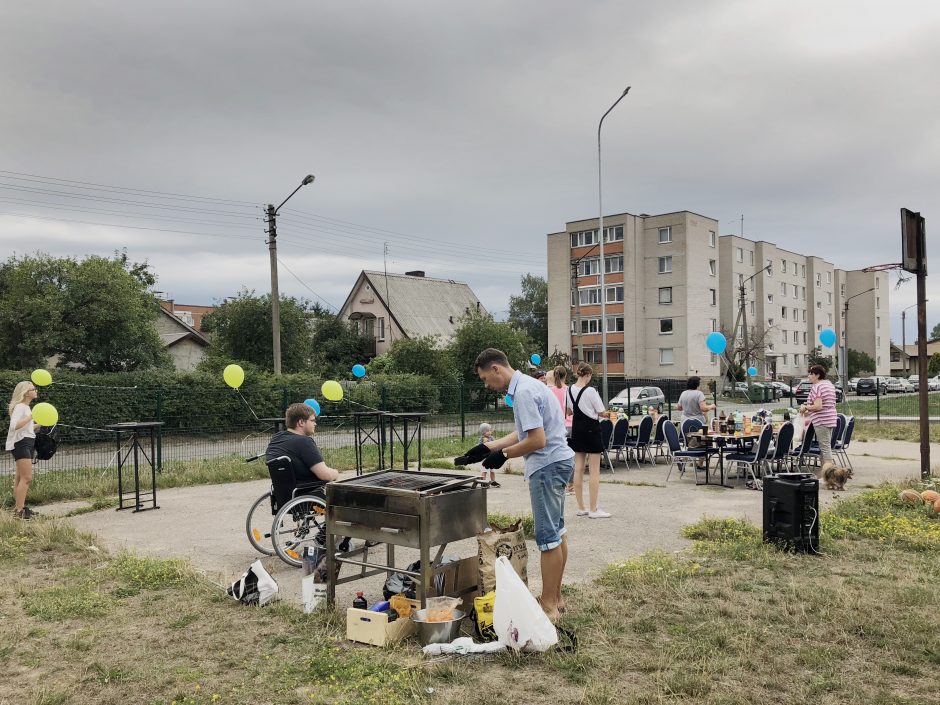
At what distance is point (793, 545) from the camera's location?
20.6 feet

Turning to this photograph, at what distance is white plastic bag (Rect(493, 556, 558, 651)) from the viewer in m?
4.18

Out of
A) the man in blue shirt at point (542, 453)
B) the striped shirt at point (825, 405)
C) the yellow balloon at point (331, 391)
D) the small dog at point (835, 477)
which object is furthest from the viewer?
the yellow balloon at point (331, 391)

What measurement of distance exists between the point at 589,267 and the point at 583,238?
2298 mm

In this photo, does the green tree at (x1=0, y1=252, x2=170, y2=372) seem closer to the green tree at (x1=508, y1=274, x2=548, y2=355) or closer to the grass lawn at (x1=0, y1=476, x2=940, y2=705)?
the grass lawn at (x1=0, y1=476, x2=940, y2=705)

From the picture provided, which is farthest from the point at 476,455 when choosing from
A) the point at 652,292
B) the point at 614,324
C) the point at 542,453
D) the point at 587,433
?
the point at 652,292

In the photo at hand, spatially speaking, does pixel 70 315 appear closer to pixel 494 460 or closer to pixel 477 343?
pixel 477 343

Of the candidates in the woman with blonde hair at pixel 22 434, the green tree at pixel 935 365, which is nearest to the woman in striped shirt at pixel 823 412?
the woman with blonde hair at pixel 22 434

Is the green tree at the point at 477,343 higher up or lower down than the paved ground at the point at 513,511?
higher up

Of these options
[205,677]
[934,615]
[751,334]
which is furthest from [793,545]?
[751,334]

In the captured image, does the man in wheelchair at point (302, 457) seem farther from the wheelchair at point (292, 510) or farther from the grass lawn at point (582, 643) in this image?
the grass lawn at point (582, 643)

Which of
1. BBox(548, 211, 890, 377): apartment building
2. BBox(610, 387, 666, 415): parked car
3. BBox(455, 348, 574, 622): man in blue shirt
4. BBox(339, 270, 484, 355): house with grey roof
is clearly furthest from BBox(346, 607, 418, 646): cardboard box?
BBox(548, 211, 890, 377): apartment building

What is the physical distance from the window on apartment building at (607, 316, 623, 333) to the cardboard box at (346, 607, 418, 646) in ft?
171

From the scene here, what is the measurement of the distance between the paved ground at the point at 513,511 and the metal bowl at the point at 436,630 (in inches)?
46.5

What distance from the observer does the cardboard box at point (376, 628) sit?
4.42m
